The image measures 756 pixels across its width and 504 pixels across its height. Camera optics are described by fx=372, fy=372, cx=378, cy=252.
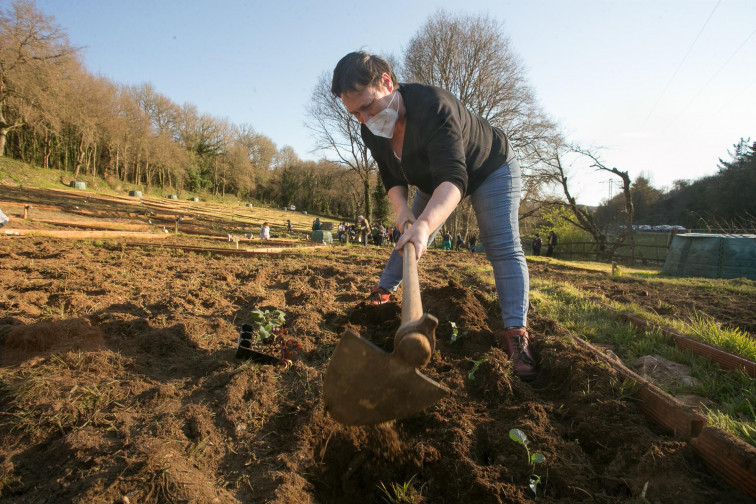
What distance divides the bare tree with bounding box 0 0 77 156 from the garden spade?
89.5 feet

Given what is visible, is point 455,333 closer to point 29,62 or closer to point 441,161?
point 441,161

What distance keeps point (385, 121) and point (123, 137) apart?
37.4 meters

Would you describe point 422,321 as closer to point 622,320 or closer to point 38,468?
point 38,468

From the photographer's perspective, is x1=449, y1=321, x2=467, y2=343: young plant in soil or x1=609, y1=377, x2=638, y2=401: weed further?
x1=449, y1=321, x2=467, y2=343: young plant in soil

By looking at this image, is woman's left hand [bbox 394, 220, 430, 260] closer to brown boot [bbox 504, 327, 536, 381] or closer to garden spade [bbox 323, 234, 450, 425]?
garden spade [bbox 323, 234, 450, 425]

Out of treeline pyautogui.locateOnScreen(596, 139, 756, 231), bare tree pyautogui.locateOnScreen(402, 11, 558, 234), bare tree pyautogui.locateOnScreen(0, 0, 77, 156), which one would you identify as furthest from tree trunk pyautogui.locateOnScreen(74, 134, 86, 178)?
treeline pyautogui.locateOnScreen(596, 139, 756, 231)

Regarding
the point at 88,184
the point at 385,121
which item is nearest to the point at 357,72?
the point at 385,121

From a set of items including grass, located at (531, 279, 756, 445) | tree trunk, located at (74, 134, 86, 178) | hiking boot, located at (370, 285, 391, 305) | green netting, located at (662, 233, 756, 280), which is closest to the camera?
grass, located at (531, 279, 756, 445)

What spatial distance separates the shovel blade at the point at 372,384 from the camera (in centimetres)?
126

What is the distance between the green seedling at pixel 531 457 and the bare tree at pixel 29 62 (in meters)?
27.7

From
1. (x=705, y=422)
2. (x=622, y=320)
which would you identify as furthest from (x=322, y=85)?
(x=705, y=422)

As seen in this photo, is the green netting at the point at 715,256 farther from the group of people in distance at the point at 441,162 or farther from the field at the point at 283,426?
the group of people in distance at the point at 441,162

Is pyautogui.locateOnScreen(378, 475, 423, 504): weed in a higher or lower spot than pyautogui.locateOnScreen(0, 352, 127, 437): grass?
lower

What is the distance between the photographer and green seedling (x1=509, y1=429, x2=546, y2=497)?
1274 mm
